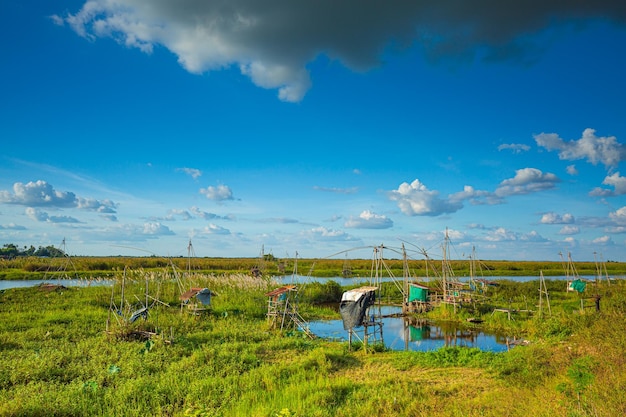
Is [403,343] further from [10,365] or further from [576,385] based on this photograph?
[10,365]

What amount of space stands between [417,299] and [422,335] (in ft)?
16.5

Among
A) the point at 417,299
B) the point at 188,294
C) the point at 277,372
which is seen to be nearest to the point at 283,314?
the point at 188,294

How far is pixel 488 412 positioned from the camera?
6.58 m

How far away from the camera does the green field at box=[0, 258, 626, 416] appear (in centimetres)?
719

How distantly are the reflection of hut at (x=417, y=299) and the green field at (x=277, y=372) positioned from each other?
6078 mm

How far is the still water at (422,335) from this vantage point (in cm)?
1514

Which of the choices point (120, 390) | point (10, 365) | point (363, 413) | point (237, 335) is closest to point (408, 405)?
point (363, 413)

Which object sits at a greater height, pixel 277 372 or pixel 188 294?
pixel 188 294

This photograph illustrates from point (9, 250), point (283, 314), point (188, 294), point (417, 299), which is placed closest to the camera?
point (283, 314)

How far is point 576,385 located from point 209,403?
6591 mm

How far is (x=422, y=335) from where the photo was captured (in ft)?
56.4

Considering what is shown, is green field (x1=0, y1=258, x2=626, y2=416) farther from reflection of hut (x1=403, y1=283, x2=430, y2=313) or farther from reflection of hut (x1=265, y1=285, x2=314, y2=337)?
reflection of hut (x1=403, y1=283, x2=430, y2=313)

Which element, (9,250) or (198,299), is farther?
(9,250)

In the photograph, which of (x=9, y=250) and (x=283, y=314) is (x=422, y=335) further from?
(x=9, y=250)
